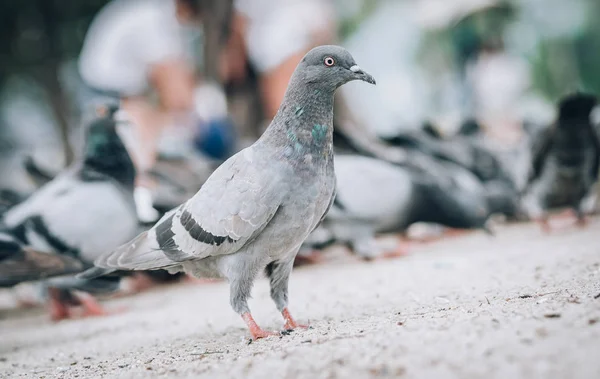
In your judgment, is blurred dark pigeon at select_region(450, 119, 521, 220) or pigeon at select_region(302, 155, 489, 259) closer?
pigeon at select_region(302, 155, 489, 259)

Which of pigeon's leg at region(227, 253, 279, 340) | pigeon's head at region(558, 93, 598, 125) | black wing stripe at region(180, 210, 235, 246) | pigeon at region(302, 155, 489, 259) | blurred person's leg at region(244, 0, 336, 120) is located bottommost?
pigeon at region(302, 155, 489, 259)

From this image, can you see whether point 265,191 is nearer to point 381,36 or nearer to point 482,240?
point 482,240

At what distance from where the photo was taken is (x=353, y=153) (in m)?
6.04

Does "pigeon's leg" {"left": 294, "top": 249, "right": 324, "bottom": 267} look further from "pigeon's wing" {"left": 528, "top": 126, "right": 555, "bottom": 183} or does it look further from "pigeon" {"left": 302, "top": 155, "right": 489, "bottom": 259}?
"pigeon's wing" {"left": 528, "top": 126, "right": 555, "bottom": 183}

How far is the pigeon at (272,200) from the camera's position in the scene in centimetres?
284

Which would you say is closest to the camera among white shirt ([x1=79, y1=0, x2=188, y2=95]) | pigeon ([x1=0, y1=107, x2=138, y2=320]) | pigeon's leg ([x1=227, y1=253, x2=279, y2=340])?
pigeon's leg ([x1=227, y1=253, x2=279, y2=340])

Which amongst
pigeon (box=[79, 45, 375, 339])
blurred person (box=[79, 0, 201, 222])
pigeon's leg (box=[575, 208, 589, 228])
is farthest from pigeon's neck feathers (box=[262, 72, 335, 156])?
blurred person (box=[79, 0, 201, 222])

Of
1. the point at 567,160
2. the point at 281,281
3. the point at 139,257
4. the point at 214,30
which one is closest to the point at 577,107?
the point at 567,160

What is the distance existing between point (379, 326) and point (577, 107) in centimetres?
384

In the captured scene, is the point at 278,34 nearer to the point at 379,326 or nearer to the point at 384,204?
the point at 384,204

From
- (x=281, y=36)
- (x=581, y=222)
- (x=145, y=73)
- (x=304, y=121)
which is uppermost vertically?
(x=281, y=36)

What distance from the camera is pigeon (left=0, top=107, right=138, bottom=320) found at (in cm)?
471

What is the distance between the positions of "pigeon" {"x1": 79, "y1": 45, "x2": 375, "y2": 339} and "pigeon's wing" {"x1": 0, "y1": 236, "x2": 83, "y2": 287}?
1.00 meters

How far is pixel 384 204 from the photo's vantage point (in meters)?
5.68
